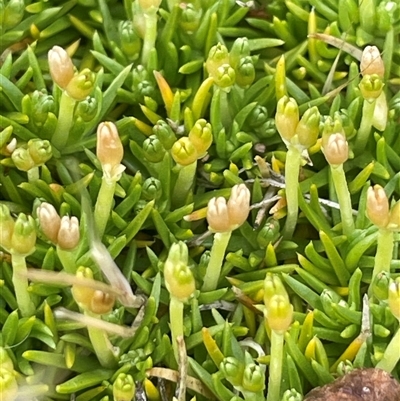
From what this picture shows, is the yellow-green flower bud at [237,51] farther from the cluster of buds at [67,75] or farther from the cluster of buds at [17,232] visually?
the cluster of buds at [17,232]

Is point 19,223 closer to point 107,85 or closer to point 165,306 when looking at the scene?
point 165,306

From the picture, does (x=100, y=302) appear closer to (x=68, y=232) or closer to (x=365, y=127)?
(x=68, y=232)

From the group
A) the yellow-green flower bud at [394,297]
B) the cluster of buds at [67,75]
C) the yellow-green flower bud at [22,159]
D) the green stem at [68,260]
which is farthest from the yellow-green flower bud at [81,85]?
the yellow-green flower bud at [394,297]

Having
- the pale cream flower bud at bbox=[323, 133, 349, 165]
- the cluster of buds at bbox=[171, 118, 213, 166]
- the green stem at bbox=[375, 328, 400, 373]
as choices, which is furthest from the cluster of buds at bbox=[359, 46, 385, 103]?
the green stem at bbox=[375, 328, 400, 373]

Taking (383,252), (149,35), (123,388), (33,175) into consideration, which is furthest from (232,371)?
(149,35)

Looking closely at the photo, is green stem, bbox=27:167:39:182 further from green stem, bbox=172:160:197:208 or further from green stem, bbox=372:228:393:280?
green stem, bbox=372:228:393:280

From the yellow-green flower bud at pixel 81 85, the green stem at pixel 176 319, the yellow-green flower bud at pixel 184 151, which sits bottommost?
the green stem at pixel 176 319
